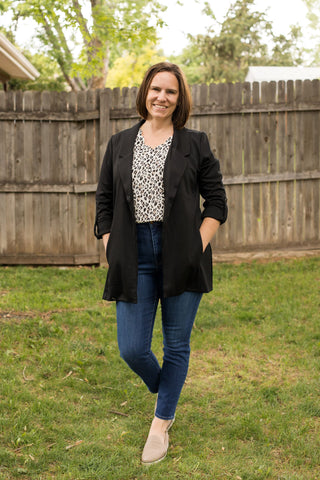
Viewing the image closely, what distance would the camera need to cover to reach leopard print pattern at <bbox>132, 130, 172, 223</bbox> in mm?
2922

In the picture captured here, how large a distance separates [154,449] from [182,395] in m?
0.96

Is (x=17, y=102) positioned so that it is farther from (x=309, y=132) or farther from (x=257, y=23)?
(x=257, y=23)

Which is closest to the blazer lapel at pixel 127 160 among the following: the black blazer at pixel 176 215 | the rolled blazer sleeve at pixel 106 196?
the black blazer at pixel 176 215

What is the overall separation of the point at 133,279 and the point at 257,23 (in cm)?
3281

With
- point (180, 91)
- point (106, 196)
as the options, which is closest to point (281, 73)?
point (180, 91)

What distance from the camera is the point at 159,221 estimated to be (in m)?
2.93

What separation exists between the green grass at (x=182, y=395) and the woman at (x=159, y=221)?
1.23ft

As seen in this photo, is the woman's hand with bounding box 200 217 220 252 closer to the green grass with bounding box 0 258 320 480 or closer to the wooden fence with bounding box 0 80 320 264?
the green grass with bounding box 0 258 320 480

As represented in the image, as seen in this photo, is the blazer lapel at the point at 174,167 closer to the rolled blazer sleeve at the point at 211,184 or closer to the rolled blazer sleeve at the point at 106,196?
the rolled blazer sleeve at the point at 211,184

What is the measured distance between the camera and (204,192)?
311 centimetres

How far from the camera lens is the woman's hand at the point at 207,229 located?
3.03m

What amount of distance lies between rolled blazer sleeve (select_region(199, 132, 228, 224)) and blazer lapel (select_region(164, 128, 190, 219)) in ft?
0.38

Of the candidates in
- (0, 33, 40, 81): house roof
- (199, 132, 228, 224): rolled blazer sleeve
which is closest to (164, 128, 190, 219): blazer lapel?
(199, 132, 228, 224): rolled blazer sleeve

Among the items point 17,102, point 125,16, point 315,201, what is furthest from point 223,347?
point 125,16
